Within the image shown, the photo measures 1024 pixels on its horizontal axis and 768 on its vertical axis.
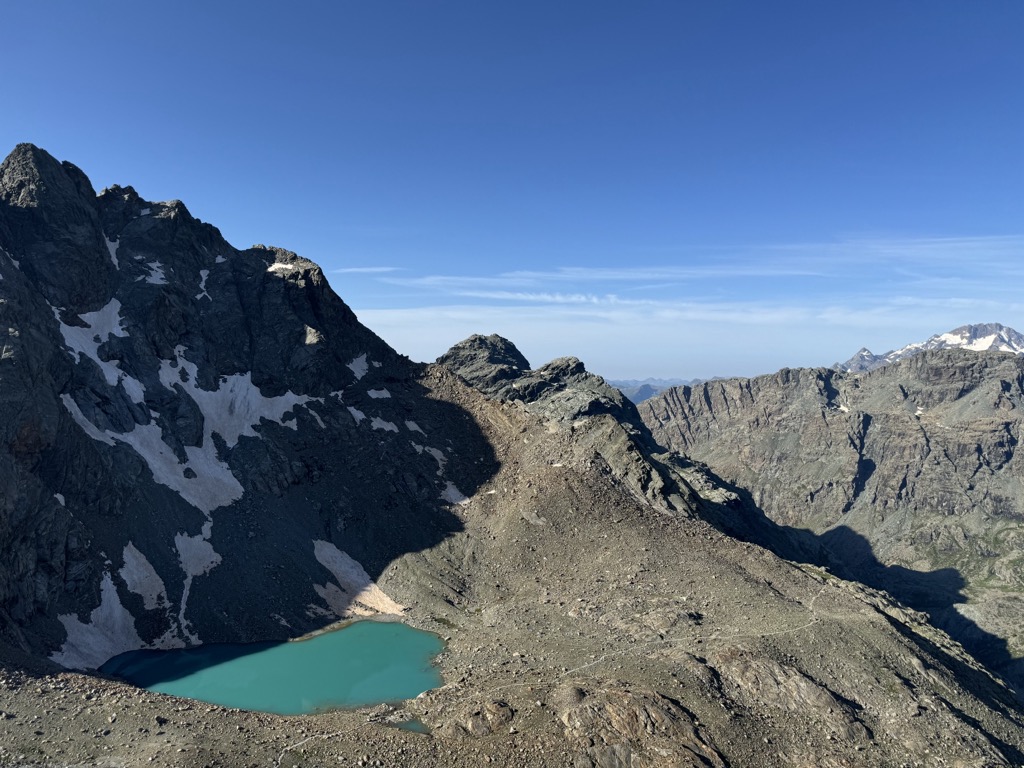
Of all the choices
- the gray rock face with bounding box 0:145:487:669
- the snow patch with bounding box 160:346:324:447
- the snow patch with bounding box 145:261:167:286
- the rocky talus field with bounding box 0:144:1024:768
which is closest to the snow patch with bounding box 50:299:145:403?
the gray rock face with bounding box 0:145:487:669

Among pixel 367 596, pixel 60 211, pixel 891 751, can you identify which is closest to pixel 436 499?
pixel 367 596

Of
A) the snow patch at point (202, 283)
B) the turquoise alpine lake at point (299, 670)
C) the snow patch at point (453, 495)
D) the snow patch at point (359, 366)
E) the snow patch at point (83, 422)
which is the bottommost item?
the turquoise alpine lake at point (299, 670)

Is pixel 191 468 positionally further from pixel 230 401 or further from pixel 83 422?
pixel 230 401

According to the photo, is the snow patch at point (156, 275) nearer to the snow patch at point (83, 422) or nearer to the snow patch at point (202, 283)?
the snow patch at point (202, 283)

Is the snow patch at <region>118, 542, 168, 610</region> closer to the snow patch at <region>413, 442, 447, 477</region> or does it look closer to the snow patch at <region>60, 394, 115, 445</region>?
the snow patch at <region>60, 394, 115, 445</region>

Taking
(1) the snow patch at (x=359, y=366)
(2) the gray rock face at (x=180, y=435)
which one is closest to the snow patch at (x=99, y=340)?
(2) the gray rock face at (x=180, y=435)

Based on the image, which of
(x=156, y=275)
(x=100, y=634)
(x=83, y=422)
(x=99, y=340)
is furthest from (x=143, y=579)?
(x=156, y=275)
